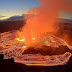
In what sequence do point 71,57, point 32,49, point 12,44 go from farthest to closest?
point 12,44 → point 32,49 → point 71,57

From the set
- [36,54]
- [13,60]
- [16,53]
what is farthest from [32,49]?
[13,60]

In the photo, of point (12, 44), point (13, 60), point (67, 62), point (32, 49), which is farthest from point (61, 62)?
point (12, 44)

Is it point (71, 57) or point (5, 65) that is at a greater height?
point (5, 65)

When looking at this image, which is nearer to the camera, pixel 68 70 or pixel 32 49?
pixel 68 70

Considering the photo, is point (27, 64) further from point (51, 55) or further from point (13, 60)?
point (51, 55)

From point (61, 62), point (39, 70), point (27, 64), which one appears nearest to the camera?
point (39, 70)

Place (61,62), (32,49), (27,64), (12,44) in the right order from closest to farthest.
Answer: (27,64) < (61,62) < (32,49) < (12,44)

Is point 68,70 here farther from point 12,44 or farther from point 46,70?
point 12,44

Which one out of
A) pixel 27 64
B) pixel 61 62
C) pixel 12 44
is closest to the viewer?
pixel 27 64

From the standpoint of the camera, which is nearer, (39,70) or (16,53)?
(39,70)
